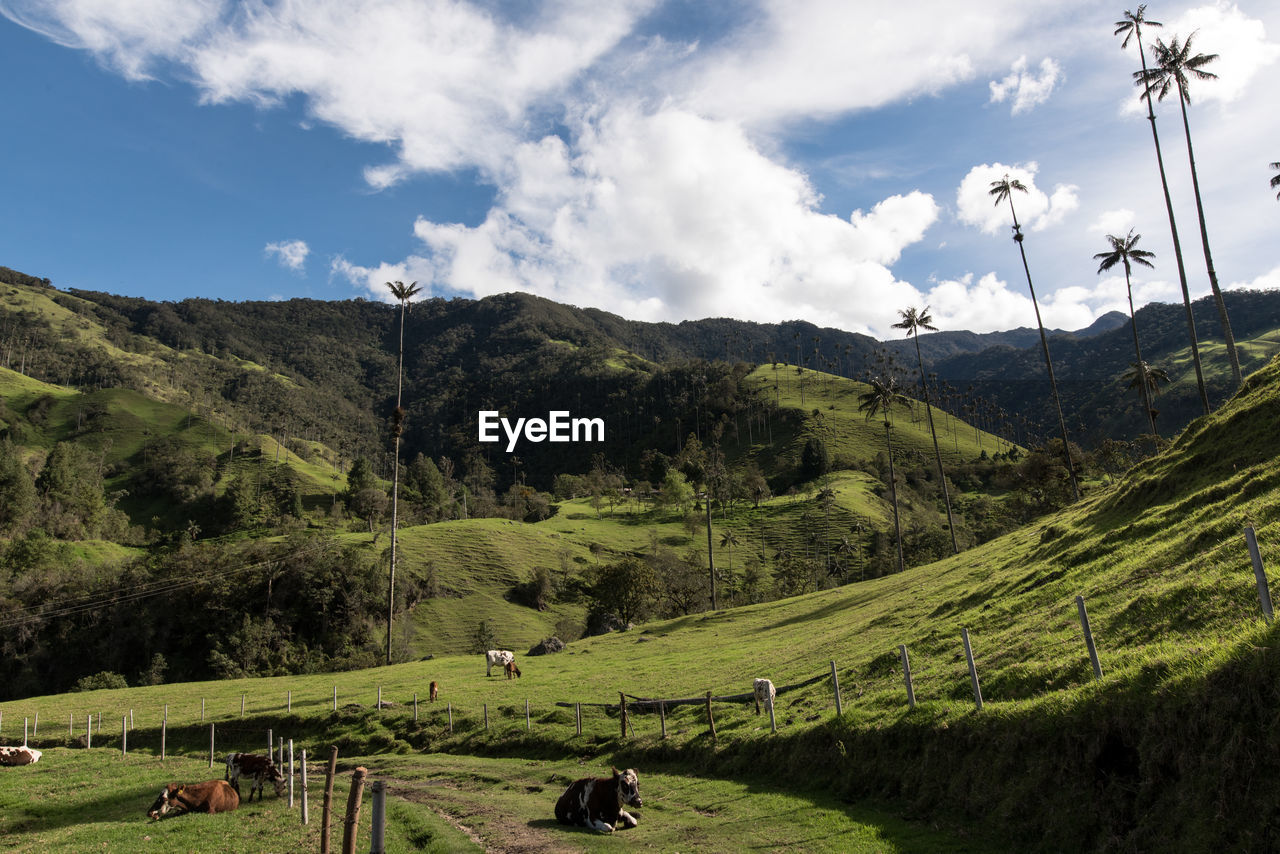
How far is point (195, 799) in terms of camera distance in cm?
1703

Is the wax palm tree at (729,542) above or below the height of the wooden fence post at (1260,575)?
above

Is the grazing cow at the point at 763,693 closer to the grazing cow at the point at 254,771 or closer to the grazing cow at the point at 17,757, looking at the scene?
the grazing cow at the point at 254,771

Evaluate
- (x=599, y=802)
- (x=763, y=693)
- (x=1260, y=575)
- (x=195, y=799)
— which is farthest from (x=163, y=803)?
(x=1260, y=575)

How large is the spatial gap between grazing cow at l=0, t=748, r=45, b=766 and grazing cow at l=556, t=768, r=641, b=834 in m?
21.8

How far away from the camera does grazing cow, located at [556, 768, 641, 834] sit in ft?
54.1

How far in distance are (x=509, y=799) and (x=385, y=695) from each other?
2902cm

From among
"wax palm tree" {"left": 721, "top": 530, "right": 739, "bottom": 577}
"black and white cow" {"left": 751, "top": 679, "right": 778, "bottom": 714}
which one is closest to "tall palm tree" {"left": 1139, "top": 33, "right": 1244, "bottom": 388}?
"black and white cow" {"left": 751, "top": 679, "right": 778, "bottom": 714}

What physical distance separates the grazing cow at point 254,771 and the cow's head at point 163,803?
199 centimetres

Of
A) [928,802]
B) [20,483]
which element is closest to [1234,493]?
[928,802]

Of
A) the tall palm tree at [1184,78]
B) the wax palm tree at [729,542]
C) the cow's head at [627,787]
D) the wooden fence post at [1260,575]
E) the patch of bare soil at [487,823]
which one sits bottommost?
the patch of bare soil at [487,823]

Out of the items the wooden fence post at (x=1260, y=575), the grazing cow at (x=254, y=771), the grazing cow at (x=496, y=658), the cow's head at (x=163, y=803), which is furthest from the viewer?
the grazing cow at (x=496, y=658)

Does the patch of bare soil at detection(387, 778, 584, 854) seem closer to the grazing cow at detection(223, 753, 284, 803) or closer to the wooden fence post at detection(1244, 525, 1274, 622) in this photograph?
the grazing cow at detection(223, 753, 284, 803)

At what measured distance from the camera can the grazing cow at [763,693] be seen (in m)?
24.0

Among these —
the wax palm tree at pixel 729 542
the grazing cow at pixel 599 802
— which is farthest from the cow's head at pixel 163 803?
the wax palm tree at pixel 729 542
